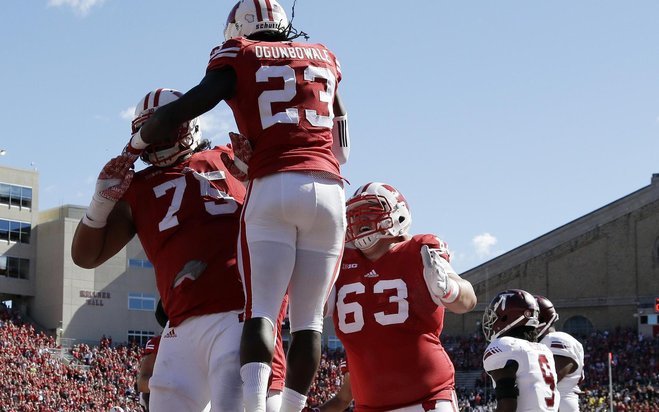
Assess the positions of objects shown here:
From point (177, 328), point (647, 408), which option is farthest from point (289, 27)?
point (647, 408)

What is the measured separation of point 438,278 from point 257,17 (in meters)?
2.05

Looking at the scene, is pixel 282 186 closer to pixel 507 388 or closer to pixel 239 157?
pixel 239 157

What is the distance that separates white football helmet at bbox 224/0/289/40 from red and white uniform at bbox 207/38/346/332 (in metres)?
0.21

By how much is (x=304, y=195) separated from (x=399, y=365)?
2203 millimetres

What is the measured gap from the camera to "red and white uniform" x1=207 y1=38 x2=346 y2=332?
5.55 meters

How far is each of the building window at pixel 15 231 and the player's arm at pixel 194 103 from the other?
5408cm

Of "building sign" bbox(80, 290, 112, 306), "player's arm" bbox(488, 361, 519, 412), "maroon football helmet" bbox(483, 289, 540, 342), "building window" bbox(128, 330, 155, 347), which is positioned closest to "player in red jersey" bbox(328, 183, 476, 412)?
"maroon football helmet" bbox(483, 289, 540, 342)

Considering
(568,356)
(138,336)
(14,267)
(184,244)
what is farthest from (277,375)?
(14,267)

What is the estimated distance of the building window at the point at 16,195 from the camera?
5809 centimetres

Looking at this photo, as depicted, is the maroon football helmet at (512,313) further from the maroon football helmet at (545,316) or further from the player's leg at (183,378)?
the player's leg at (183,378)

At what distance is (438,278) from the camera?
6961 mm

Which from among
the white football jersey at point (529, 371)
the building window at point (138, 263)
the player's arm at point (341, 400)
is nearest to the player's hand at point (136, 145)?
the white football jersey at point (529, 371)

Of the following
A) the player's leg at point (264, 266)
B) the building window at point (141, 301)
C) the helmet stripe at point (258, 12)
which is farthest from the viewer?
the building window at point (141, 301)

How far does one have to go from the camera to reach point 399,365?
7.37 meters
